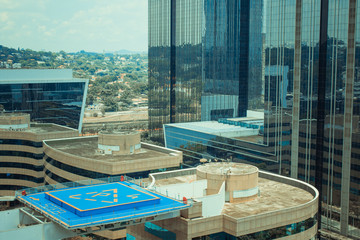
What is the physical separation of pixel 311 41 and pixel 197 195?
4415 centimetres

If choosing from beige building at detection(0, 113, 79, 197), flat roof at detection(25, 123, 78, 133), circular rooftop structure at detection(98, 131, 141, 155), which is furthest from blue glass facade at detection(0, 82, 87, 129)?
circular rooftop structure at detection(98, 131, 141, 155)

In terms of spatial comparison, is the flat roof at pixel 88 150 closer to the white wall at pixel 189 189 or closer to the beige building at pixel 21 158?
the beige building at pixel 21 158

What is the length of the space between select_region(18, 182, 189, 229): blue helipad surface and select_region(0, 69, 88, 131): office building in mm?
74926

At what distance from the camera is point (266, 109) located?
342ft

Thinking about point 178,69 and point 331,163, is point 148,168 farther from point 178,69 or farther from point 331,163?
point 178,69

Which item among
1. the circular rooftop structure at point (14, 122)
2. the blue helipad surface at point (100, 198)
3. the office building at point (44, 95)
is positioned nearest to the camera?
the blue helipad surface at point (100, 198)

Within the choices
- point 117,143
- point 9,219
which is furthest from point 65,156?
point 9,219

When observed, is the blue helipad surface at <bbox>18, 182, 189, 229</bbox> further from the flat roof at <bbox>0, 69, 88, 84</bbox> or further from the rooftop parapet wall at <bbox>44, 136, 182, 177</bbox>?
the flat roof at <bbox>0, 69, 88, 84</bbox>

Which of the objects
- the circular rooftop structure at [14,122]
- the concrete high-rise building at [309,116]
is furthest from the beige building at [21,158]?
the concrete high-rise building at [309,116]

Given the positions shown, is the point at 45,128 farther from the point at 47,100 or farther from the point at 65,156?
the point at 65,156

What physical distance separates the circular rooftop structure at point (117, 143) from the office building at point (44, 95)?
4380 cm

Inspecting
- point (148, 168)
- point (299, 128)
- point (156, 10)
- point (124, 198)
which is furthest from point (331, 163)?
point (156, 10)

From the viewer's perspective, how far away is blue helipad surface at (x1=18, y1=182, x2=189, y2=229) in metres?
49.9

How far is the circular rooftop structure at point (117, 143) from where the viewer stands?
9175 cm
